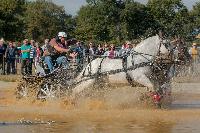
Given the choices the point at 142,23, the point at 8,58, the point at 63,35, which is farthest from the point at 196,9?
the point at 63,35

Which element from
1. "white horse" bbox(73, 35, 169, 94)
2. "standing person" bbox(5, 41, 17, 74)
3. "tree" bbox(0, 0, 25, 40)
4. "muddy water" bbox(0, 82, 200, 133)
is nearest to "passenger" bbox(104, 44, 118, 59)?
"white horse" bbox(73, 35, 169, 94)

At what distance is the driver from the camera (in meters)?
16.0

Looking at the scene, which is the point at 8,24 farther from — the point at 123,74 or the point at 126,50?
the point at 123,74

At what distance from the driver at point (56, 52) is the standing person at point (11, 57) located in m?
12.1

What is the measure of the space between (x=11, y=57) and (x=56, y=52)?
12.6 m

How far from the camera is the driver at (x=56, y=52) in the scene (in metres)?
16.0

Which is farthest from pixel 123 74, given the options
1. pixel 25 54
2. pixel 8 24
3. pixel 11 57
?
pixel 8 24

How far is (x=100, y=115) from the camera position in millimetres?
13672

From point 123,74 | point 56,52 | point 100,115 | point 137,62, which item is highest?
point 56,52

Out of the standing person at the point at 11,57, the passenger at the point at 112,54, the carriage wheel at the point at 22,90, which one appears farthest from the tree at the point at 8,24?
the carriage wheel at the point at 22,90

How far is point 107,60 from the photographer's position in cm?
1591

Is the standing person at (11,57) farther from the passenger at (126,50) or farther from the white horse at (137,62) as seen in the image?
the white horse at (137,62)

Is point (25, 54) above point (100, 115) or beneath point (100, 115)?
above

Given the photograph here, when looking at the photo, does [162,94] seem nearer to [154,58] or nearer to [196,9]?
[154,58]
